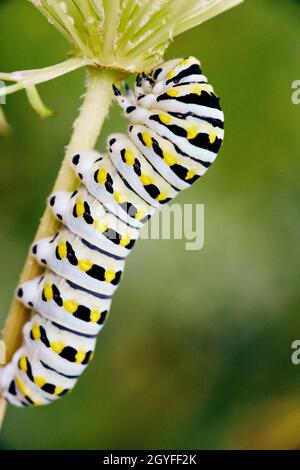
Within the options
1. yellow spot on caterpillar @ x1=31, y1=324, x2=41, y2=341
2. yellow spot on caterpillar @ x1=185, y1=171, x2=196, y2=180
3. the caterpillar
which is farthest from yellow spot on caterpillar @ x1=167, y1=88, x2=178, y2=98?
yellow spot on caterpillar @ x1=31, y1=324, x2=41, y2=341

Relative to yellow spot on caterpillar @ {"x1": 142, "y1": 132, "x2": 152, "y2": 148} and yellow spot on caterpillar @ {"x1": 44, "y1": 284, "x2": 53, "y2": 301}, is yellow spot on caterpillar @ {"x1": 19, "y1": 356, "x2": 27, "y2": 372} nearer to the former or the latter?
yellow spot on caterpillar @ {"x1": 44, "y1": 284, "x2": 53, "y2": 301}

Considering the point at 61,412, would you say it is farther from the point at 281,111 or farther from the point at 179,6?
the point at 179,6

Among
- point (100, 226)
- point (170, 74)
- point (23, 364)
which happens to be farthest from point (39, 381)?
point (170, 74)

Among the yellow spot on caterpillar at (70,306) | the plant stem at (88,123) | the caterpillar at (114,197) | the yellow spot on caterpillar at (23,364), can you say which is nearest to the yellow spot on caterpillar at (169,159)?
the caterpillar at (114,197)

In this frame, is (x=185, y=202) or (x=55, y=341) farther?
(x=185, y=202)

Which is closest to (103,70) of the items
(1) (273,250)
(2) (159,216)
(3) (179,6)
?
(3) (179,6)

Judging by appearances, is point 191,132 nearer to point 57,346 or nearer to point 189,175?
point 189,175

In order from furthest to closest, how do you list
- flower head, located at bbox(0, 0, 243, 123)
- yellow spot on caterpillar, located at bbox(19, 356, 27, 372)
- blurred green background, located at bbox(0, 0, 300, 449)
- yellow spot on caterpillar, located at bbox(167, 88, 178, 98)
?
1. blurred green background, located at bbox(0, 0, 300, 449)
2. yellow spot on caterpillar, located at bbox(19, 356, 27, 372)
3. yellow spot on caterpillar, located at bbox(167, 88, 178, 98)
4. flower head, located at bbox(0, 0, 243, 123)
